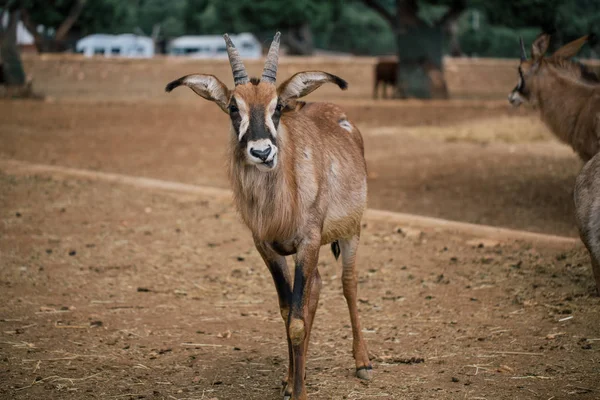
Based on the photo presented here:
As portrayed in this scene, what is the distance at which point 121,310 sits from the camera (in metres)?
6.65

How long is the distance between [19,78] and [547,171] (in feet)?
69.8

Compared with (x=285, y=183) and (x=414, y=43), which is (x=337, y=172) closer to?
(x=285, y=183)

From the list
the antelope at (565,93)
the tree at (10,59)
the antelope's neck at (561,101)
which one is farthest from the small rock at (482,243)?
the tree at (10,59)

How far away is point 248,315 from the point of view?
658 cm

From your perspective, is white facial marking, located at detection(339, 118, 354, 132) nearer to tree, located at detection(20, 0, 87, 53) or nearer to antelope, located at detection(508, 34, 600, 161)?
antelope, located at detection(508, 34, 600, 161)

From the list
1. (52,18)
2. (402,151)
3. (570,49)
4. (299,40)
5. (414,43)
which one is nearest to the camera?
(570,49)

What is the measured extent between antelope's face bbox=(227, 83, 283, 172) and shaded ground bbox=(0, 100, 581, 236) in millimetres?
5318

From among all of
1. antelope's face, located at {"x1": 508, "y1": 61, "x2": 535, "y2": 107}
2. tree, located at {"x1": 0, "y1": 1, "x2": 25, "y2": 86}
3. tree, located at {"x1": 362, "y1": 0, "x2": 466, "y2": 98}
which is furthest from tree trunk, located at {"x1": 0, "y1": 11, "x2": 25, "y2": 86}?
antelope's face, located at {"x1": 508, "y1": 61, "x2": 535, "y2": 107}

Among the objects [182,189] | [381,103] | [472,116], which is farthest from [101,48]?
[182,189]

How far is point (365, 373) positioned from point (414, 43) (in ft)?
77.0

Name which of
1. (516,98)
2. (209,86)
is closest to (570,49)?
(516,98)

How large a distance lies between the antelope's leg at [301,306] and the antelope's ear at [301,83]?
859mm

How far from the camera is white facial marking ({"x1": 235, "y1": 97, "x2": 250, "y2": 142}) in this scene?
467cm

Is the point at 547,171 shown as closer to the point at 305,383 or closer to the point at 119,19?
the point at 305,383
